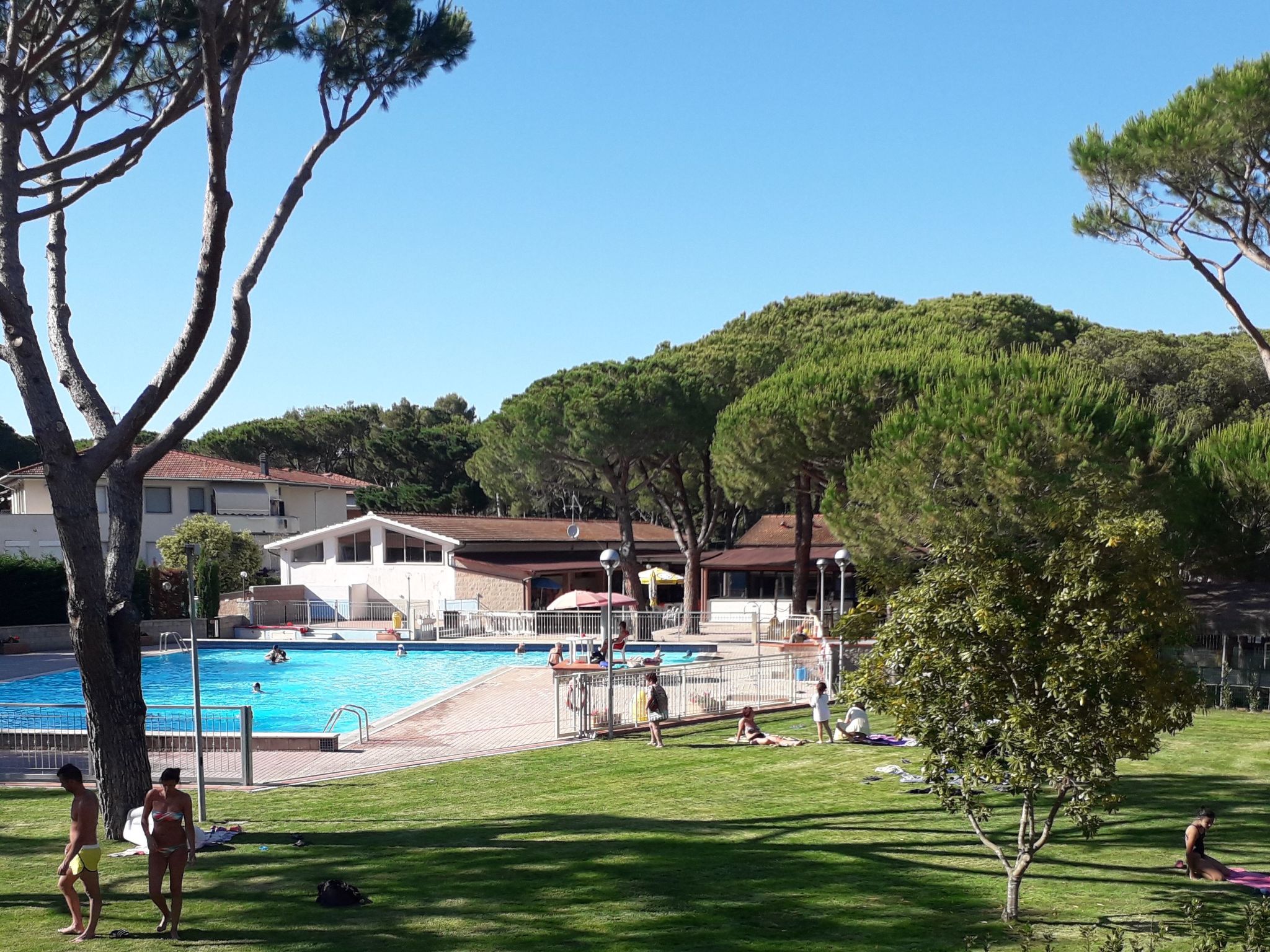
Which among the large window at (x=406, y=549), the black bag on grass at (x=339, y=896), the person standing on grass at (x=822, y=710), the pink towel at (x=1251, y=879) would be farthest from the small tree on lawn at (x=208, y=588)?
the pink towel at (x=1251, y=879)

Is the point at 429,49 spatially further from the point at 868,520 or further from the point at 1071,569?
the point at 868,520

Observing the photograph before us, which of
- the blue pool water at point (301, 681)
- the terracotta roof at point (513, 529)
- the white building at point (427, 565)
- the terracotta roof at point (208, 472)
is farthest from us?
the terracotta roof at point (208, 472)

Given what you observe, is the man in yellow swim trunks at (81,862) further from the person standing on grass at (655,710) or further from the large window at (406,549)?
the large window at (406,549)

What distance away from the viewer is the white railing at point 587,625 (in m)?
40.0

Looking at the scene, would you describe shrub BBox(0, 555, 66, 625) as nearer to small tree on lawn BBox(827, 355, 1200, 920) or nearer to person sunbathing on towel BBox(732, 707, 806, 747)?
person sunbathing on towel BBox(732, 707, 806, 747)

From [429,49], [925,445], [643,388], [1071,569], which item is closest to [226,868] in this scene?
[1071,569]

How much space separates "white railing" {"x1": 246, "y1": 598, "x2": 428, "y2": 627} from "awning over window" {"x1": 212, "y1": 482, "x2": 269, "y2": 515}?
12.8m

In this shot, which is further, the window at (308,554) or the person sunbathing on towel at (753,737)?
the window at (308,554)

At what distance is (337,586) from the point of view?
4962 cm

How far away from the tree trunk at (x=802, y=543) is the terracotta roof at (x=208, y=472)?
30.9m

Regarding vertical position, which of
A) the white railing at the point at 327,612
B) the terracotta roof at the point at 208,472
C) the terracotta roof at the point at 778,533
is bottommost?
the white railing at the point at 327,612

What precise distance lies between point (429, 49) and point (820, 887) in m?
12.0

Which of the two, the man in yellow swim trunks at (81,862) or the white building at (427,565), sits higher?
the white building at (427,565)

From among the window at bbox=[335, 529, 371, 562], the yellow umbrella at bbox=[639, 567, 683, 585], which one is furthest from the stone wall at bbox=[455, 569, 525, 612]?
the yellow umbrella at bbox=[639, 567, 683, 585]
